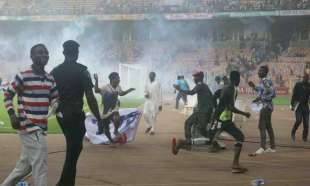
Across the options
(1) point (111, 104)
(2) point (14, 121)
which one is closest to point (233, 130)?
(1) point (111, 104)

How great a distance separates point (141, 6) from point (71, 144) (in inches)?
1677

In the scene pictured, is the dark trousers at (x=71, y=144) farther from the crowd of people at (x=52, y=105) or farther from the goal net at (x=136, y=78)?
the goal net at (x=136, y=78)

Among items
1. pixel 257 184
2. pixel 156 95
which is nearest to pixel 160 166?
pixel 257 184

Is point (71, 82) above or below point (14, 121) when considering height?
above

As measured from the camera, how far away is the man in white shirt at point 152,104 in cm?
1582

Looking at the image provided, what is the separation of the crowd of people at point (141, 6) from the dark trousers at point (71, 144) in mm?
39311

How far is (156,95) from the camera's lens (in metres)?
16.3

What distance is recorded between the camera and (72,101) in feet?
23.6

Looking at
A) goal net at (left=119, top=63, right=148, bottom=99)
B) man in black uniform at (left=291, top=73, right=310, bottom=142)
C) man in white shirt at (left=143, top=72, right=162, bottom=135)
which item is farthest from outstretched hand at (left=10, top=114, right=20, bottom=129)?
goal net at (left=119, top=63, right=148, bottom=99)

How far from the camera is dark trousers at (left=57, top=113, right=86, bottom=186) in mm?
7020

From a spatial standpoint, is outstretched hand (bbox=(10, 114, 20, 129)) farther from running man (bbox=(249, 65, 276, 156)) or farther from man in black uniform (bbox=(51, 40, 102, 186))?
running man (bbox=(249, 65, 276, 156))

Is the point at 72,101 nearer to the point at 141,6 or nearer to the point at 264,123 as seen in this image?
the point at 264,123

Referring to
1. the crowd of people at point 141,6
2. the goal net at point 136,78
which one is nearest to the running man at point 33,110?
the goal net at point 136,78

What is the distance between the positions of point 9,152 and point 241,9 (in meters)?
36.9
